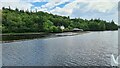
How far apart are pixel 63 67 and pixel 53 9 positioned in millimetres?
9253

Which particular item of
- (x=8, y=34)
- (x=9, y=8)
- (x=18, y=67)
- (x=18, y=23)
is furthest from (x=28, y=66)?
Result: (x=9, y=8)

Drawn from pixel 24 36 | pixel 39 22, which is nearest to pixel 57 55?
pixel 24 36

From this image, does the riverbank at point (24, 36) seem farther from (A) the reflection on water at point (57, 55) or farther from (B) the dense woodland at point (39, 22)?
(A) the reflection on water at point (57, 55)

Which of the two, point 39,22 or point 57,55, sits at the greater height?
point 39,22

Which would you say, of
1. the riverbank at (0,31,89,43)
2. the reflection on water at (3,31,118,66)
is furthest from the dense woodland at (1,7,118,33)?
the reflection on water at (3,31,118,66)

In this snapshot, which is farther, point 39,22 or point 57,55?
point 39,22

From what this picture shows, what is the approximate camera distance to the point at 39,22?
15.5 m

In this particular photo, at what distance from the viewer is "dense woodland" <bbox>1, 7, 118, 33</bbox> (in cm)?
1414

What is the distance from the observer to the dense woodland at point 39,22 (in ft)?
46.4

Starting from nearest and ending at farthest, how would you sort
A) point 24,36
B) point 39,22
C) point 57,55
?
point 57,55 → point 24,36 → point 39,22

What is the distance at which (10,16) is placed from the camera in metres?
14.5

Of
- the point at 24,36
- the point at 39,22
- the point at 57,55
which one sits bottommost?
the point at 57,55

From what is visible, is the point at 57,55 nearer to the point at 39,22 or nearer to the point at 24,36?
the point at 24,36

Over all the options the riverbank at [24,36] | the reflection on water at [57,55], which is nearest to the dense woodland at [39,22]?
the riverbank at [24,36]
